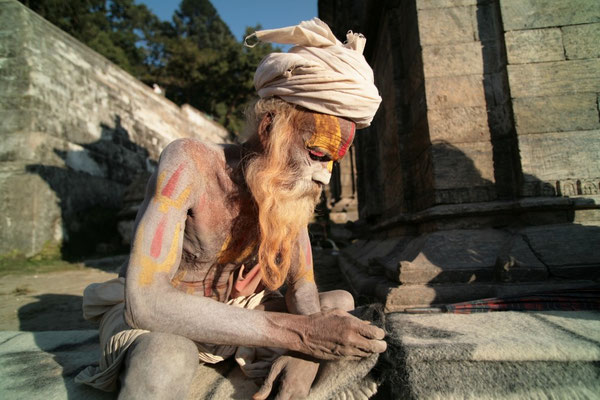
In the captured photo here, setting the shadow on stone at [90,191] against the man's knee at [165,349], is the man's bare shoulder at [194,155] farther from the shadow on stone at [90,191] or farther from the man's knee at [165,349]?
the shadow on stone at [90,191]

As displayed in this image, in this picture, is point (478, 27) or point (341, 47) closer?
point (341, 47)

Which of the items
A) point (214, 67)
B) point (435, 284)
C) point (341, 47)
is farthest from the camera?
point (214, 67)

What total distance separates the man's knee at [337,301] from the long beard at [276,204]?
340 millimetres

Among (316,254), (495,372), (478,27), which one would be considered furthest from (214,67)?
(495,372)

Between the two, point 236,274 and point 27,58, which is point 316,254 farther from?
point 27,58

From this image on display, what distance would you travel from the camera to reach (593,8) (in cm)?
297

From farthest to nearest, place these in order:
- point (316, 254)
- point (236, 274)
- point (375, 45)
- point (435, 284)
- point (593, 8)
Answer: point (316, 254) < point (375, 45) < point (593, 8) < point (435, 284) < point (236, 274)

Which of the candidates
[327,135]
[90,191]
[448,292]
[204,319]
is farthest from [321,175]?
[90,191]

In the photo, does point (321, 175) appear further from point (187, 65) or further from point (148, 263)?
point (187, 65)

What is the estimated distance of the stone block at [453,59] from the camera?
10.6ft

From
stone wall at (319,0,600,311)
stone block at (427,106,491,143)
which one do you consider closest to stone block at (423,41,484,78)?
stone wall at (319,0,600,311)

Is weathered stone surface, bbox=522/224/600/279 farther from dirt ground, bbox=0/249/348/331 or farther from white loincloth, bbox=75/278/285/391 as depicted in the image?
dirt ground, bbox=0/249/348/331

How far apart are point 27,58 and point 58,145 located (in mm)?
1845

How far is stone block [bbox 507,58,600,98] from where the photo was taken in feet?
9.56
